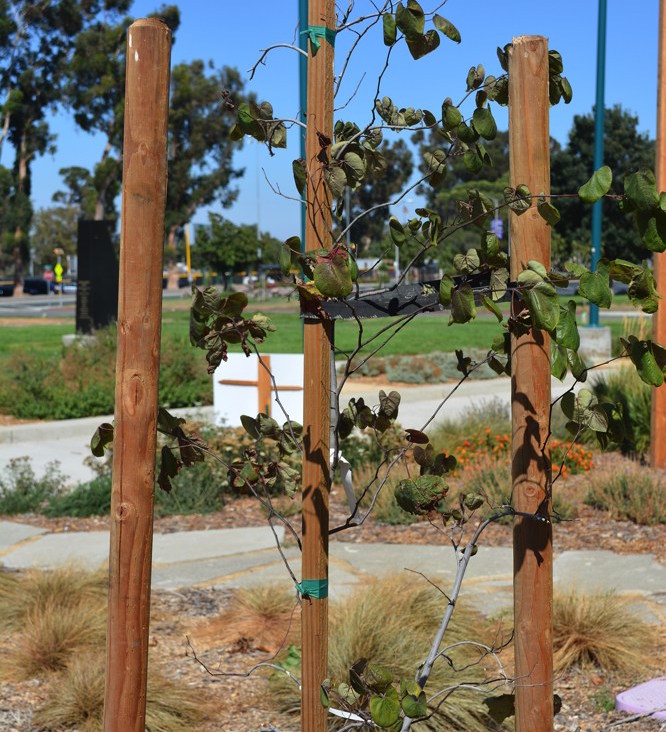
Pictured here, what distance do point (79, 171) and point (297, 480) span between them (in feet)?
213

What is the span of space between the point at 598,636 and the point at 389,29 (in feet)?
8.32

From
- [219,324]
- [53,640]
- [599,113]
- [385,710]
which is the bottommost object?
[53,640]

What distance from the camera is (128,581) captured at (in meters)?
2.29

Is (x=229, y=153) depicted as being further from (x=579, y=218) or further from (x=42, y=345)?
(x=42, y=345)

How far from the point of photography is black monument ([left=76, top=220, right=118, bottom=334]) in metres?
18.9

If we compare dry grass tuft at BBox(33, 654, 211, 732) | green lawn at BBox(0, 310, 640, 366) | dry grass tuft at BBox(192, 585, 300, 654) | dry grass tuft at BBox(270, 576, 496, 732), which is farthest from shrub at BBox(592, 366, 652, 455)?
green lawn at BBox(0, 310, 640, 366)

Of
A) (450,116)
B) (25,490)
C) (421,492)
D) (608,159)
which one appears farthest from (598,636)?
(608,159)

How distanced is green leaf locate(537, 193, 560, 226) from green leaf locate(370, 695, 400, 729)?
103 cm

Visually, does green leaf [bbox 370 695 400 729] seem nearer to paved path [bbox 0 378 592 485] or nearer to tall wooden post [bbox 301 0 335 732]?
tall wooden post [bbox 301 0 335 732]

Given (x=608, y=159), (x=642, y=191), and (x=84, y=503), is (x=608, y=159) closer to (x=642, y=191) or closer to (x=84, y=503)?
(x=84, y=503)

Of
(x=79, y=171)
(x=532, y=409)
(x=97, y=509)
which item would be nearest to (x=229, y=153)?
(x=79, y=171)

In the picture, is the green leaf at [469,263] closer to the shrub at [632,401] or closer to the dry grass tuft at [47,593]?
the dry grass tuft at [47,593]

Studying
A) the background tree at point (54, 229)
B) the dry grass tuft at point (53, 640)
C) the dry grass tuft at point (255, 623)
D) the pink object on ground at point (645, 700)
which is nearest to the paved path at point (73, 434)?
the dry grass tuft at point (255, 623)

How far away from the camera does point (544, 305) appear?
2061mm
